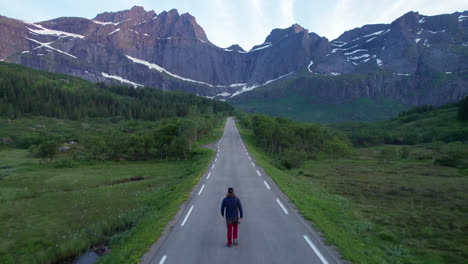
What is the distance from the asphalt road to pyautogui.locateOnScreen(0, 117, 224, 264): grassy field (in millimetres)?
1106

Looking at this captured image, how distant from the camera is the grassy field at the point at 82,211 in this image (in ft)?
45.1

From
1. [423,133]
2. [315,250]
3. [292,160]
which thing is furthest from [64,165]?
[423,133]

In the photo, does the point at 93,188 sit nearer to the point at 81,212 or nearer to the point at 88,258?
the point at 81,212

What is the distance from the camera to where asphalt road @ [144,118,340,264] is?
910cm

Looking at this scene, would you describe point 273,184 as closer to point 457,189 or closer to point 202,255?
point 202,255

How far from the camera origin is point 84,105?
129625mm

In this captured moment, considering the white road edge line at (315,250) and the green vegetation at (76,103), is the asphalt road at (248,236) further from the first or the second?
the green vegetation at (76,103)

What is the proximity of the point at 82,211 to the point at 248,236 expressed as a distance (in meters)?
16.1

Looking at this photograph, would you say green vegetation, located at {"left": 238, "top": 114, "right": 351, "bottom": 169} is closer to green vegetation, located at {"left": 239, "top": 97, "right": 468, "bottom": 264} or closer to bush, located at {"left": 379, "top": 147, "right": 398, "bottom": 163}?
green vegetation, located at {"left": 239, "top": 97, "right": 468, "bottom": 264}

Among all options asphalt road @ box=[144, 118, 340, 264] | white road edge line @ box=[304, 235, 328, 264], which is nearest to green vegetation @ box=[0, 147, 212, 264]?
asphalt road @ box=[144, 118, 340, 264]

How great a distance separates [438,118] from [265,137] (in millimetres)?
101666

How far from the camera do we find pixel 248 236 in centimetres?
1097

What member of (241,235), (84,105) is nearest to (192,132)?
(241,235)

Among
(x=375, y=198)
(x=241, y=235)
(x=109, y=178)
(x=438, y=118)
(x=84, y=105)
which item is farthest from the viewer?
(x=84, y=105)
